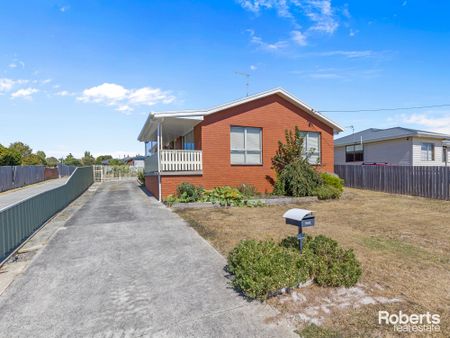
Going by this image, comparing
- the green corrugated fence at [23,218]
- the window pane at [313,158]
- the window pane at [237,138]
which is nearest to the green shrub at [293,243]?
the green corrugated fence at [23,218]

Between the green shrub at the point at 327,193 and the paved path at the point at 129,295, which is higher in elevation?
the green shrub at the point at 327,193

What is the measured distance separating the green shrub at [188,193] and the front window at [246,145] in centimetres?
269

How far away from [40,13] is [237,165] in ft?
32.4

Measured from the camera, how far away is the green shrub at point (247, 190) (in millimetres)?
12320

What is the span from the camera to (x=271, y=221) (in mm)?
7754

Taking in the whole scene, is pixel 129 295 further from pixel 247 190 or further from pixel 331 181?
pixel 331 181

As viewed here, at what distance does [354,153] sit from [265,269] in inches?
891

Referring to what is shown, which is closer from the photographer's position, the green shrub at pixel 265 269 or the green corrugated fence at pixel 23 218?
the green shrub at pixel 265 269

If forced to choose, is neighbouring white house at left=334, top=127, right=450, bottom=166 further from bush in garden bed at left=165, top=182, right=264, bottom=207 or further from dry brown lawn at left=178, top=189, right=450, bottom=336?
bush in garden bed at left=165, top=182, right=264, bottom=207

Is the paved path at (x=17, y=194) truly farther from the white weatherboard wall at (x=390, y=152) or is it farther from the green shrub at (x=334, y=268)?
the white weatherboard wall at (x=390, y=152)

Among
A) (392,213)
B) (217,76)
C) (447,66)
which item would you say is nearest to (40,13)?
(217,76)

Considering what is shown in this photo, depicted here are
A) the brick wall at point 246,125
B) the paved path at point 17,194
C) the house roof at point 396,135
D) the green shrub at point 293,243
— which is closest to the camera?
the green shrub at point 293,243

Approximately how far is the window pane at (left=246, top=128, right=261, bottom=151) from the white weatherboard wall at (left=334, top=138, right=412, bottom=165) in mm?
12726

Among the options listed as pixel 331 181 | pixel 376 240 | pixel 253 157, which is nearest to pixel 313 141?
pixel 331 181
